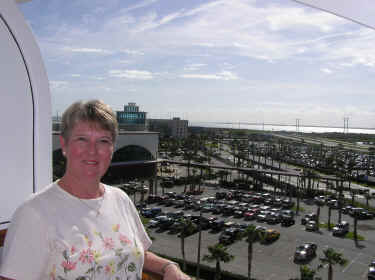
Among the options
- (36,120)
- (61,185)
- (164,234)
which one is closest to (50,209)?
(61,185)

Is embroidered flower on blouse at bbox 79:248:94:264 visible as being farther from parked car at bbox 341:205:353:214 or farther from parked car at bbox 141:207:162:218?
parked car at bbox 341:205:353:214

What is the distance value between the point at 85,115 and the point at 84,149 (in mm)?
124

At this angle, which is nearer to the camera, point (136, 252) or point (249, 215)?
point (136, 252)

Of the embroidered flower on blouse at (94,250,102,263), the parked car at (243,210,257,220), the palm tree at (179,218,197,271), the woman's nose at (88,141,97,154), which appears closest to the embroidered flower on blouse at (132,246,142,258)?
the embroidered flower on blouse at (94,250,102,263)

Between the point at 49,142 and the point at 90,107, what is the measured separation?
1524 mm

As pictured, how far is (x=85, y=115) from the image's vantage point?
4.07 feet

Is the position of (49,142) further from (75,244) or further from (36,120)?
(75,244)

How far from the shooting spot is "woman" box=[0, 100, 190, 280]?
1.05 metres

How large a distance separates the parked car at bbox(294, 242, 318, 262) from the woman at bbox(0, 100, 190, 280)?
14.0 metres

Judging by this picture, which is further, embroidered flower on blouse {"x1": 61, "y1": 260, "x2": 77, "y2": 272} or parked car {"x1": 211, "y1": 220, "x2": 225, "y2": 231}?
parked car {"x1": 211, "y1": 220, "x2": 225, "y2": 231}

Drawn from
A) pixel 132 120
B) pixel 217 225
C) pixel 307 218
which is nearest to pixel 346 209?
pixel 307 218

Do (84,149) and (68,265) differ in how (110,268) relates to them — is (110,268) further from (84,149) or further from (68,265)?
(84,149)

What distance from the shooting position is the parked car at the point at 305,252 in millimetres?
13922

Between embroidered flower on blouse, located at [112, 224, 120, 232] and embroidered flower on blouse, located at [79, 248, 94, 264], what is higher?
embroidered flower on blouse, located at [112, 224, 120, 232]
